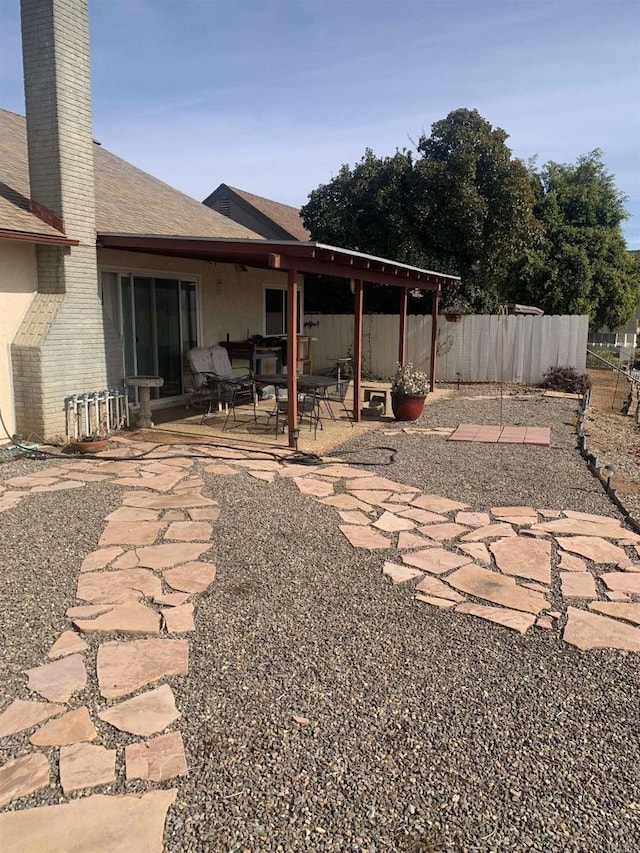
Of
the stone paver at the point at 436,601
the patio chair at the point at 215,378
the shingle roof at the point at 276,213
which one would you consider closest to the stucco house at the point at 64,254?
the patio chair at the point at 215,378

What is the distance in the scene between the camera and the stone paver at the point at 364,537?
4.72 m

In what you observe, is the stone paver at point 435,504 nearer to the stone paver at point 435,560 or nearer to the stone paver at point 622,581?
the stone paver at point 435,560

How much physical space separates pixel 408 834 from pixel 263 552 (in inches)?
102

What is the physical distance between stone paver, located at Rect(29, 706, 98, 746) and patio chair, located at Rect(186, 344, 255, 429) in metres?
6.64

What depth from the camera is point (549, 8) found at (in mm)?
8477

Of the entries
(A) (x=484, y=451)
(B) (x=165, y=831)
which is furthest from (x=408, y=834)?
(A) (x=484, y=451)

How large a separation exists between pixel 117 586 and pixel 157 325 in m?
6.98

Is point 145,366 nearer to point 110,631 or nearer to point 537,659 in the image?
point 110,631

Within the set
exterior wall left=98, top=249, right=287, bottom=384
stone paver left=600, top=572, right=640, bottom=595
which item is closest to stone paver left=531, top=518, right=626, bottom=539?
stone paver left=600, top=572, right=640, bottom=595

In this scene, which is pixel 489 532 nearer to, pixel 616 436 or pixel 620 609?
pixel 620 609

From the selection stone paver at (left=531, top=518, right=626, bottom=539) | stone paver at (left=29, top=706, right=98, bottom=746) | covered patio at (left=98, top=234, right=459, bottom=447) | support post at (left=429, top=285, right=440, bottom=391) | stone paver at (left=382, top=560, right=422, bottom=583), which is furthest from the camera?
support post at (left=429, top=285, right=440, bottom=391)

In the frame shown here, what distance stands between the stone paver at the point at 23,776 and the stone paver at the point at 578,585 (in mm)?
3054

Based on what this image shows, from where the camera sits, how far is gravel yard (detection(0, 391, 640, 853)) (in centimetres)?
212

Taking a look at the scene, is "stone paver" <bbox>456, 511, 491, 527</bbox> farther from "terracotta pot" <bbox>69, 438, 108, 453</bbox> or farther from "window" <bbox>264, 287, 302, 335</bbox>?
"window" <bbox>264, 287, 302, 335</bbox>
